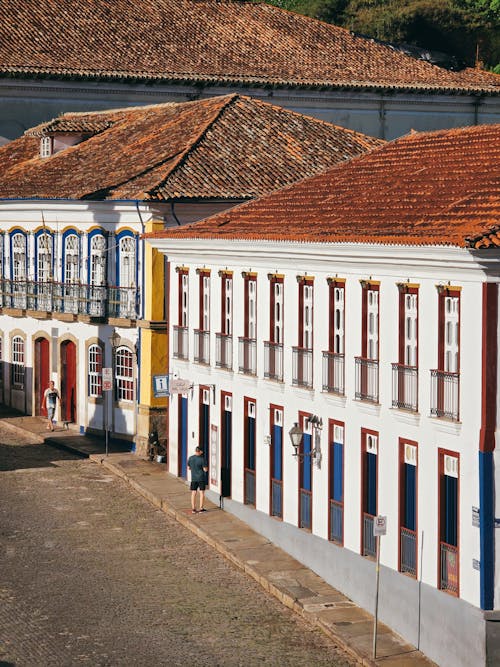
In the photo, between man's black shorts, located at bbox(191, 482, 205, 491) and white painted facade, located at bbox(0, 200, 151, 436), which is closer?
man's black shorts, located at bbox(191, 482, 205, 491)

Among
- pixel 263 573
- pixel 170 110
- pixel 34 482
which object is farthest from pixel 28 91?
pixel 263 573

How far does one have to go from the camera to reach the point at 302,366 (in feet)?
101

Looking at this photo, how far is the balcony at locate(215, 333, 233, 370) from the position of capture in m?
34.3

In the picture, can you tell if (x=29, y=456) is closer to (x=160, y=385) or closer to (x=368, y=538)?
(x=160, y=385)

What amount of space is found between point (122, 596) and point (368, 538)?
12.6 feet

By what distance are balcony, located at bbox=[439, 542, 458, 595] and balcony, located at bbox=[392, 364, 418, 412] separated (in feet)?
7.14

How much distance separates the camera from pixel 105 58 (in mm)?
62875

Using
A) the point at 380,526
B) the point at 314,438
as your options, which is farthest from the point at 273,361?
the point at 380,526

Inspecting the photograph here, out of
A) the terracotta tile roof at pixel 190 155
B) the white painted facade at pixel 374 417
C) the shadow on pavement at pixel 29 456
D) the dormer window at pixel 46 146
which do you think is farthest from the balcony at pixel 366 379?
the dormer window at pixel 46 146

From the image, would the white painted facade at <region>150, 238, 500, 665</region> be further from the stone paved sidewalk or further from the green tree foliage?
the green tree foliage

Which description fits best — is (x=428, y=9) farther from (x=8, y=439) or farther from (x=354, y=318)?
(x=354, y=318)

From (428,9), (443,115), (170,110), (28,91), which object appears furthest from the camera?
(428,9)

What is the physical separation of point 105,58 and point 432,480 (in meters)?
39.8

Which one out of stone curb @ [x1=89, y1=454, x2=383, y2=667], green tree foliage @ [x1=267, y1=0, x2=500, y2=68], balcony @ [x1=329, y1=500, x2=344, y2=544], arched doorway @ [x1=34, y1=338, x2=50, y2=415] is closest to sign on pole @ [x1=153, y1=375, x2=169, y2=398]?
stone curb @ [x1=89, y1=454, x2=383, y2=667]
